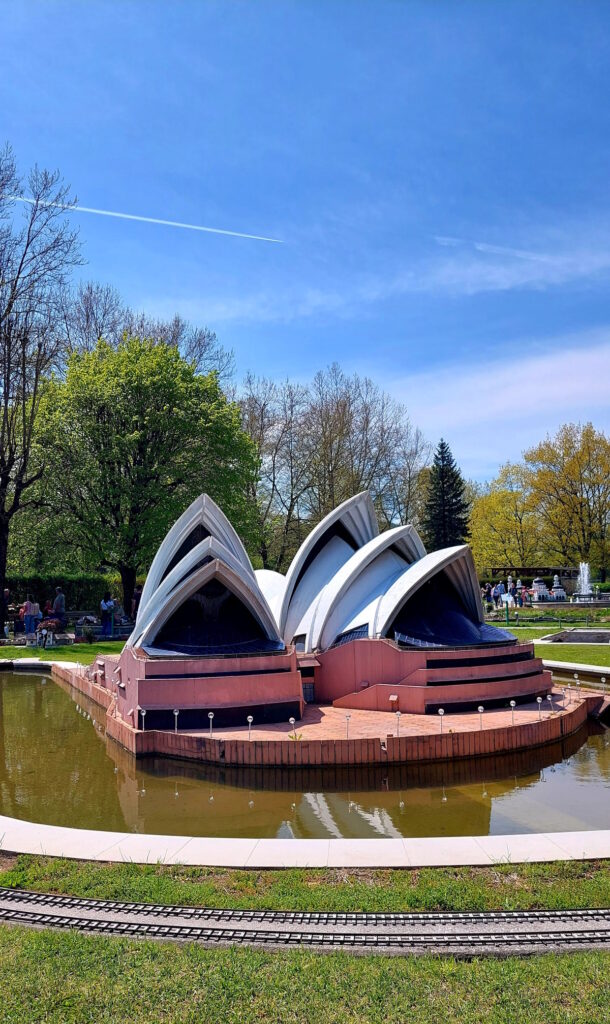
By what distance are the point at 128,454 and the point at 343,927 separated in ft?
87.7

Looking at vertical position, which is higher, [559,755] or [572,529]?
[572,529]

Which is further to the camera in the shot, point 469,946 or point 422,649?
point 422,649

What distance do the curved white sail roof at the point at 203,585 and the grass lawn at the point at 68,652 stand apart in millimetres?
9177

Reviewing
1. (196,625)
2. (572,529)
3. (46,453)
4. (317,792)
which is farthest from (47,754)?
(572,529)

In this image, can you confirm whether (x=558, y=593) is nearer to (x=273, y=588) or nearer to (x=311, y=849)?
(x=273, y=588)

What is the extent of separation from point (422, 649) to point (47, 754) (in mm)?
7307

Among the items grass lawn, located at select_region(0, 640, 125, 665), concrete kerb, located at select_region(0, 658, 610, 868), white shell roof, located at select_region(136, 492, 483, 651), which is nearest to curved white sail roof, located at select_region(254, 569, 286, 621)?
white shell roof, located at select_region(136, 492, 483, 651)

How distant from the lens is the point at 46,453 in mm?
30000

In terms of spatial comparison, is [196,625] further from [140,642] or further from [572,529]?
[572,529]

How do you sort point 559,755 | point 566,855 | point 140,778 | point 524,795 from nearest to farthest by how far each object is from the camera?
point 566,855, point 524,795, point 140,778, point 559,755

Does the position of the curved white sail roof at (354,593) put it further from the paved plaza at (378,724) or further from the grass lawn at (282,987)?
the grass lawn at (282,987)

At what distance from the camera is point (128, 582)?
102 ft

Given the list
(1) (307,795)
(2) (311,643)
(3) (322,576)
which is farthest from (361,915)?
(3) (322,576)

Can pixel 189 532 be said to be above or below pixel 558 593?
above
